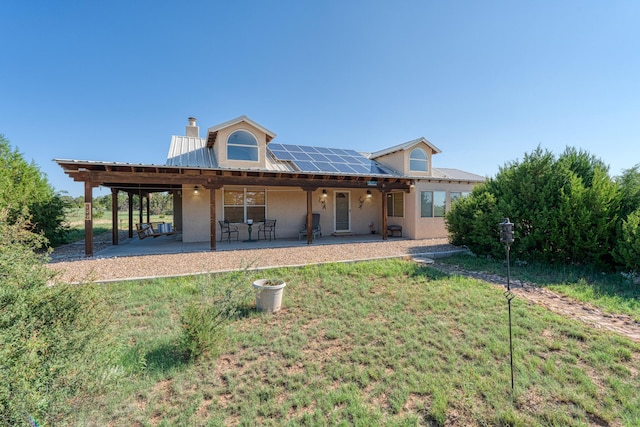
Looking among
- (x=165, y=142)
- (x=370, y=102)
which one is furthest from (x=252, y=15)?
(x=165, y=142)

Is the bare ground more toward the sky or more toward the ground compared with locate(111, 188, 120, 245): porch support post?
more toward the ground

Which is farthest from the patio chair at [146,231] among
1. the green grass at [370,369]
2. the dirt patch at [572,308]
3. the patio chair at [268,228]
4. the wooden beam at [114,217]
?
the dirt patch at [572,308]

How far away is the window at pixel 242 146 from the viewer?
10703 mm

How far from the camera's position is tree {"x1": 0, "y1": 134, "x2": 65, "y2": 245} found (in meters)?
9.79

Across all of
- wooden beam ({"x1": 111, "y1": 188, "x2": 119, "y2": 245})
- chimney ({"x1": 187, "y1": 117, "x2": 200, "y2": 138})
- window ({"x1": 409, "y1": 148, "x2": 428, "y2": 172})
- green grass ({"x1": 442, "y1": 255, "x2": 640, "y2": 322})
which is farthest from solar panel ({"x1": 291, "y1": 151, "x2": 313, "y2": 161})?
wooden beam ({"x1": 111, "y1": 188, "x2": 119, "y2": 245})

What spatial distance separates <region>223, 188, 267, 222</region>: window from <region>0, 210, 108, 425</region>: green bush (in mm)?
8278

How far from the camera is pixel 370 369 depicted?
3.12 metres

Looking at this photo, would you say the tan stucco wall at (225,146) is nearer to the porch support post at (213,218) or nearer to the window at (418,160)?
the porch support post at (213,218)

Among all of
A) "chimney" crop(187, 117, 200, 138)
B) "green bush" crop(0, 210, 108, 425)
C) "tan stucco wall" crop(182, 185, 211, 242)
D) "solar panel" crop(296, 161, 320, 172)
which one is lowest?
"green bush" crop(0, 210, 108, 425)

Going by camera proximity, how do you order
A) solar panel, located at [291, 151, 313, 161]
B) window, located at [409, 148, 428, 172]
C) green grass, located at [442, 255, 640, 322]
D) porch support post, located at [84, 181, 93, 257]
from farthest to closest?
window, located at [409, 148, 428, 172]
solar panel, located at [291, 151, 313, 161]
porch support post, located at [84, 181, 93, 257]
green grass, located at [442, 255, 640, 322]

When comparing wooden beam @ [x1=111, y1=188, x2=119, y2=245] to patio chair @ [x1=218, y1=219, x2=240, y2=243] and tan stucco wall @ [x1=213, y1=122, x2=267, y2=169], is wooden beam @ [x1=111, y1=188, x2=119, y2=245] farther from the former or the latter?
tan stucco wall @ [x1=213, y1=122, x2=267, y2=169]

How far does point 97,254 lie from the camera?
8273 mm

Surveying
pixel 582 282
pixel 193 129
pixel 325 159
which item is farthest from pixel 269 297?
pixel 193 129

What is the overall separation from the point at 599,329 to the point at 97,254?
11.8m
